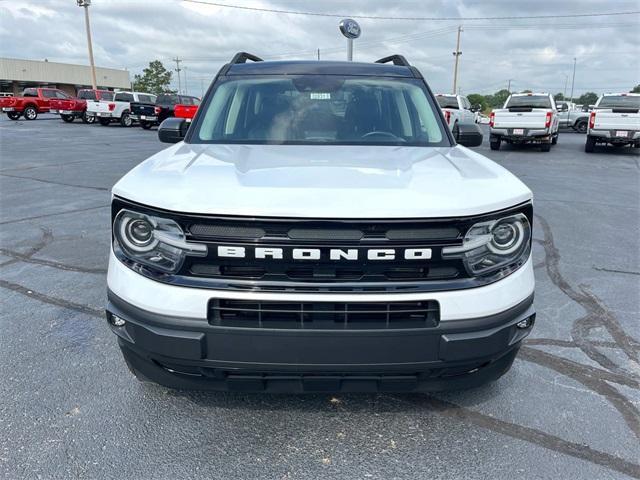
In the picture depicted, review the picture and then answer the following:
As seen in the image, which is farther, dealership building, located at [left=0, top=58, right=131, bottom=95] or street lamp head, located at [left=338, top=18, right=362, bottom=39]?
dealership building, located at [left=0, top=58, right=131, bottom=95]

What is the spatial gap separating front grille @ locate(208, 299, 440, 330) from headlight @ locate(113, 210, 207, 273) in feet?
0.83

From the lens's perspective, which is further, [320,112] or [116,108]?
[116,108]

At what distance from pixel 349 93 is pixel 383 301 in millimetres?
2086

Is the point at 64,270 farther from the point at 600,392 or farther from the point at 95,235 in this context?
the point at 600,392

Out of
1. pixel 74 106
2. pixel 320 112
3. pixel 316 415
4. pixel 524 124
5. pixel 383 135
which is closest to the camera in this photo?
pixel 316 415

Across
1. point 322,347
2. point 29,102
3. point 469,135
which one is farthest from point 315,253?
point 29,102

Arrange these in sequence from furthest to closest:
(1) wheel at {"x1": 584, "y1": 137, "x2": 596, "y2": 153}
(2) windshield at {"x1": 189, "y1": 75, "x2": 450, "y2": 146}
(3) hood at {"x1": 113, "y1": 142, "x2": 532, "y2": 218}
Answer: (1) wheel at {"x1": 584, "y1": 137, "x2": 596, "y2": 153} < (2) windshield at {"x1": 189, "y1": 75, "x2": 450, "y2": 146} < (3) hood at {"x1": 113, "y1": 142, "x2": 532, "y2": 218}

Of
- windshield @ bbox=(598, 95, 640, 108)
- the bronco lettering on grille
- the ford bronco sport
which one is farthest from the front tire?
the bronco lettering on grille

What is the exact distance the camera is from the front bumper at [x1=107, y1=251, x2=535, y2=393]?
201 cm

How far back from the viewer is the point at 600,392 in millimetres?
2826

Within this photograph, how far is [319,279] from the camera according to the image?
2037mm

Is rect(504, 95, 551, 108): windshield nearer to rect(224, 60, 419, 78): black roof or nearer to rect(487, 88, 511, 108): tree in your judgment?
rect(224, 60, 419, 78): black roof

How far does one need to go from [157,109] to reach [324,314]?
26.3 metres

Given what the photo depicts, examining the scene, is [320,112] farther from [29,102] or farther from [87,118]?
[29,102]
